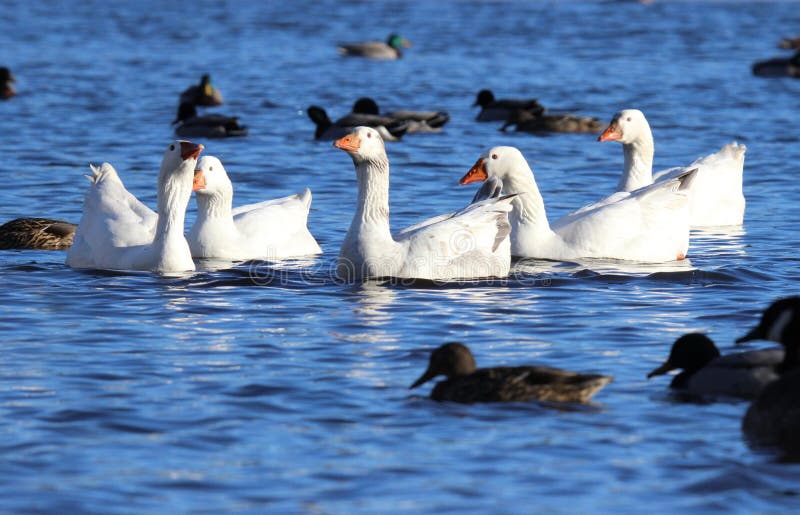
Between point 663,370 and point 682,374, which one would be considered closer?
point 682,374

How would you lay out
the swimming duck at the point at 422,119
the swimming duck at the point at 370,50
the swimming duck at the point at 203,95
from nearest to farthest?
the swimming duck at the point at 422,119 < the swimming duck at the point at 203,95 < the swimming duck at the point at 370,50

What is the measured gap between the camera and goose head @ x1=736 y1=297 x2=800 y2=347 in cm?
798

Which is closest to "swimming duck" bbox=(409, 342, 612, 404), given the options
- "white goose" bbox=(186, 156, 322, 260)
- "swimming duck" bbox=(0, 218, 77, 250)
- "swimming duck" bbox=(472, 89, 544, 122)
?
"white goose" bbox=(186, 156, 322, 260)

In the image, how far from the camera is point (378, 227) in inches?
472

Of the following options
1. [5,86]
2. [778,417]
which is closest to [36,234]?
[778,417]

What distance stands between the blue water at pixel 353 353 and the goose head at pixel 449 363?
0.60ft

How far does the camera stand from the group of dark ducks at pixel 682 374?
8172 millimetres

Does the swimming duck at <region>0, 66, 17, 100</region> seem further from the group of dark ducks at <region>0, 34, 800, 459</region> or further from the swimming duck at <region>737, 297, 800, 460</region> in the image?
the swimming duck at <region>737, 297, 800, 460</region>

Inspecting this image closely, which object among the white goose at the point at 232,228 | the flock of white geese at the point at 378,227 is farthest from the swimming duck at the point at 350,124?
the white goose at the point at 232,228

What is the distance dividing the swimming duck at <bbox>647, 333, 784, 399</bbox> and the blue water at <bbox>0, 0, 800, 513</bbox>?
19 cm

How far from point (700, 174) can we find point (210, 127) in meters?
9.80

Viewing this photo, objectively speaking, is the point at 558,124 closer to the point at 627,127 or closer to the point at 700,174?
the point at 700,174

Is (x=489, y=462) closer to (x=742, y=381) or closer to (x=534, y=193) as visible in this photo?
(x=742, y=381)

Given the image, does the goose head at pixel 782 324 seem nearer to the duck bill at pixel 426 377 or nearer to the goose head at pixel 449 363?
the goose head at pixel 449 363
